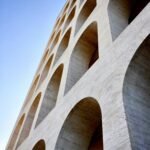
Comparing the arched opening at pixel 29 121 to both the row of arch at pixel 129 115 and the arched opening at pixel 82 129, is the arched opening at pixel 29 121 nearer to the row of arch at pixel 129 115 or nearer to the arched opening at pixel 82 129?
the row of arch at pixel 129 115

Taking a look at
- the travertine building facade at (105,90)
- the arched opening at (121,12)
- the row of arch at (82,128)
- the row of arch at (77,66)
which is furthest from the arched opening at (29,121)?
the arched opening at (121,12)

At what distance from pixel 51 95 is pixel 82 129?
433 cm

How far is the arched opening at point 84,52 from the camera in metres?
8.55

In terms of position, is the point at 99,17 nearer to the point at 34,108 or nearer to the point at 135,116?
the point at 135,116

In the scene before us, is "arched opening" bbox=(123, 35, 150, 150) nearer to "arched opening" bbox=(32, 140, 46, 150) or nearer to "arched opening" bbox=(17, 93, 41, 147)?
"arched opening" bbox=(32, 140, 46, 150)

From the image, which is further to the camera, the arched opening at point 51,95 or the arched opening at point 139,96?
the arched opening at point 51,95

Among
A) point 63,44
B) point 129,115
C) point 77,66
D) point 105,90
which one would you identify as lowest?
point 63,44

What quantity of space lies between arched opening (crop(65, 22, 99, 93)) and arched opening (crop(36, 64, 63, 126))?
4.41 ft

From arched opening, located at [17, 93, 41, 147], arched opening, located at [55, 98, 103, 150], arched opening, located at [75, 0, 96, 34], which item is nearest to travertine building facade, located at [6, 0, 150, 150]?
arched opening, located at [55, 98, 103, 150]

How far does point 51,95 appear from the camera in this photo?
10117 millimetres

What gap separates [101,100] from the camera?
4508 mm

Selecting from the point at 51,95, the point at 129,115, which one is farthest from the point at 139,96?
the point at 51,95

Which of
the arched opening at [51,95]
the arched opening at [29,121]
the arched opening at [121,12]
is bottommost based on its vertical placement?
the arched opening at [29,121]

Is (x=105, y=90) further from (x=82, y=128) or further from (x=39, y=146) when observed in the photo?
(x=39, y=146)
